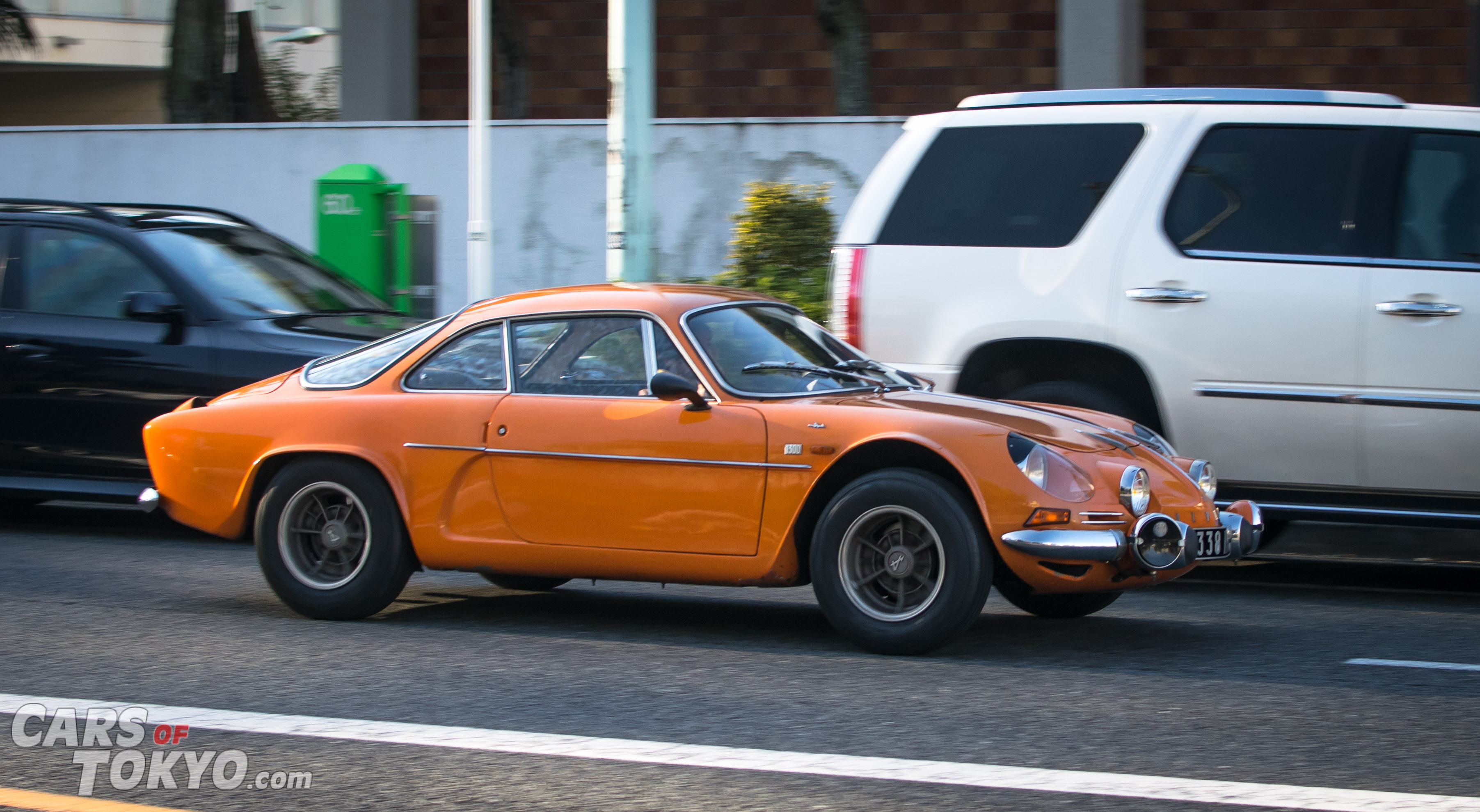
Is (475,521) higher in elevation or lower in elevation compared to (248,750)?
higher

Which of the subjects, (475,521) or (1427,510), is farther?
(1427,510)

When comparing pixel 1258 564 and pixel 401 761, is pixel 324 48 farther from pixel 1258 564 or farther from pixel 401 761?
pixel 401 761

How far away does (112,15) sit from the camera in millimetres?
33062

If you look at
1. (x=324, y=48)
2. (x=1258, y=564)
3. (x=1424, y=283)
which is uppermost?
(x=324, y=48)

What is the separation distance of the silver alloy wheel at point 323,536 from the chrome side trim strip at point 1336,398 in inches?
143

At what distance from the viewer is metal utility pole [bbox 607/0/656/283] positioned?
10.7 m

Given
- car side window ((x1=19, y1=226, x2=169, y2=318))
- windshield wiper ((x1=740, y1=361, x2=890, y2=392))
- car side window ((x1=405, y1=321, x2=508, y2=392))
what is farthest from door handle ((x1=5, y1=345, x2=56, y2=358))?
windshield wiper ((x1=740, y1=361, x2=890, y2=392))

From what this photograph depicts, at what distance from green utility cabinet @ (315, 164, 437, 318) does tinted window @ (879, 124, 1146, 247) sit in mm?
6526

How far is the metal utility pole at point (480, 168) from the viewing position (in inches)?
483

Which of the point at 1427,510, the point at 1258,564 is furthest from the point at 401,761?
the point at 1258,564

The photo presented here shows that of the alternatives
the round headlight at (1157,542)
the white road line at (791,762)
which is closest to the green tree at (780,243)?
the round headlight at (1157,542)

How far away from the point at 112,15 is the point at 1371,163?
30938mm

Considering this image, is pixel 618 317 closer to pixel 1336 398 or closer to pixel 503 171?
pixel 1336 398

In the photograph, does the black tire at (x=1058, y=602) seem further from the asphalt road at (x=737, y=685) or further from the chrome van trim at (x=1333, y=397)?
the chrome van trim at (x=1333, y=397)
